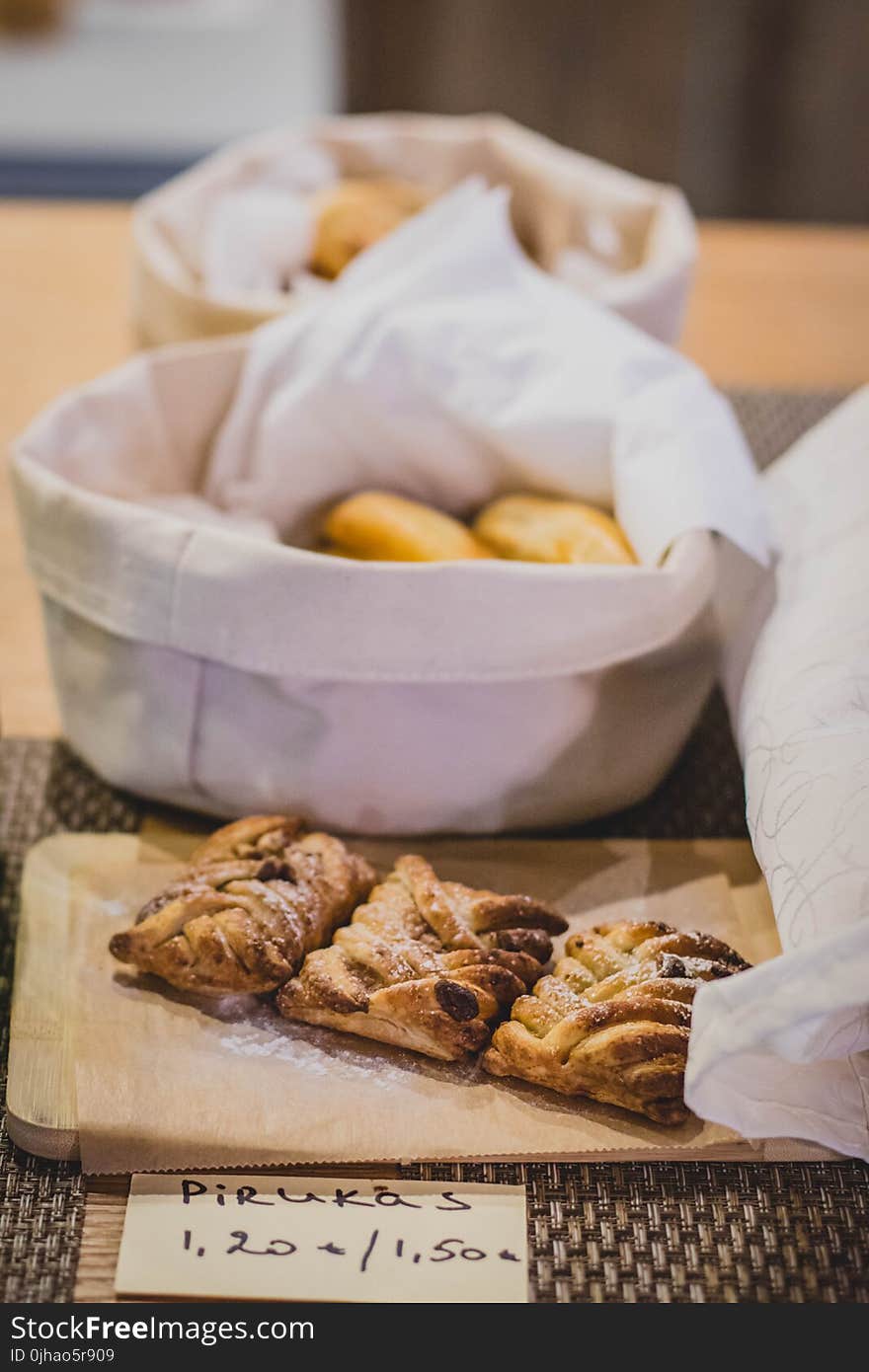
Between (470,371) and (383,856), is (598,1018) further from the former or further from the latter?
(470,371)

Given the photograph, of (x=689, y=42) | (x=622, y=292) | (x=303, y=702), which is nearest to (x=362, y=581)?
(x=303, y=702)

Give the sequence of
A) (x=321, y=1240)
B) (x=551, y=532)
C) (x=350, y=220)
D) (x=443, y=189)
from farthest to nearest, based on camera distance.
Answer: (x=443, y=189) → (x=350, y=220) → (x=551, y=532) → (x=321, y=1240)

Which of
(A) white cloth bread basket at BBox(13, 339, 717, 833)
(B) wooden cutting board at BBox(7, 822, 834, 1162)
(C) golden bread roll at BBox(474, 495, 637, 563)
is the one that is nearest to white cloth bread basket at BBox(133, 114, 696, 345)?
(C) golden bread roll at BBox(474, 495, 637, 563)

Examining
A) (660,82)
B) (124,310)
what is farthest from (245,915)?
(660,82)

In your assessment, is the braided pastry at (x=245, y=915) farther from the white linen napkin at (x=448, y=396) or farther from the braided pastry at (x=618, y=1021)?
the white linen napkin at (x=448, y=396)

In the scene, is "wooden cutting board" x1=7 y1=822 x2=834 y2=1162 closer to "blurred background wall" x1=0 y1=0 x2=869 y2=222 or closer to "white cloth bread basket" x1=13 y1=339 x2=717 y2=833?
"white cloth bread basket" x1=13 y1=339 x2=717 y2=833

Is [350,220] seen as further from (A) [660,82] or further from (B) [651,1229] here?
(A) [660,82]
